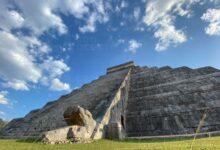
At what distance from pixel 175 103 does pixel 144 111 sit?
2184 millimetres

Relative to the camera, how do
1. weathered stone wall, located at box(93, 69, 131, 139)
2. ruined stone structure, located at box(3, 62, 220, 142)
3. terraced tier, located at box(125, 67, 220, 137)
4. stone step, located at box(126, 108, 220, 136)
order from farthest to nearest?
terraced tier, located at box(125, 67, 220, 137) → stone step, located at box(126, 108, 220, 136) → weathered stone wall, located at box(93, 69, 131, 139) → ruined stone structure, located at box(3, 62, 220, 142)

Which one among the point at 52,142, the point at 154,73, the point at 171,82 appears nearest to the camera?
the point at 52,142

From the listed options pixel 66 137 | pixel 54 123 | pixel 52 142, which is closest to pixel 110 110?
pixel 54 123

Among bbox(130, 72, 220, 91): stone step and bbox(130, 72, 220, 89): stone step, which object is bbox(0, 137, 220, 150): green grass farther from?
bbox(130, 72, 220, 89): stone step

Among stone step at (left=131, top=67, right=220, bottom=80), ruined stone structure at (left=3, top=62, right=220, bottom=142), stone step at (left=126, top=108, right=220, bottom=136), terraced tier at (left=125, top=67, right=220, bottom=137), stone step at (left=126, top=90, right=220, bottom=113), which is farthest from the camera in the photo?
stone step at (left=131, top=67, right=220, bottom=80)

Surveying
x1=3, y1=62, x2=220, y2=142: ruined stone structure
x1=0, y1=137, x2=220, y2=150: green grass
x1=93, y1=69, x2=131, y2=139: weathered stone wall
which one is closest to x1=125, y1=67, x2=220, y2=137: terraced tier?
x1=3, y1=62, x2=220, y2=142: ruined stone structure

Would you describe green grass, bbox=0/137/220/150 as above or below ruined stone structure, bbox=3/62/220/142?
below

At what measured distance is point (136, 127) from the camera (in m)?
14.7

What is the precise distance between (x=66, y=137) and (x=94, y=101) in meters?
7.60

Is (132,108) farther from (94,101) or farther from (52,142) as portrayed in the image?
(52,142)

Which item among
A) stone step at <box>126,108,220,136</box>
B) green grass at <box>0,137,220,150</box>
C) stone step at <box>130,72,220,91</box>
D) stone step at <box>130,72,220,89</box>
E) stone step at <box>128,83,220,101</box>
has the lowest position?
green grass at <box>0,137,220,150</box>

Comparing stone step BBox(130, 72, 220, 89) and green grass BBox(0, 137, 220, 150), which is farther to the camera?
stone step BBox(130, 72, 220, 89)

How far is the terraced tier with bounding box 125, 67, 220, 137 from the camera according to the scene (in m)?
13.2

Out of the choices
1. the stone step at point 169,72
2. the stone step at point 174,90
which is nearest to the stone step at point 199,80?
the stone step at point 174,90
